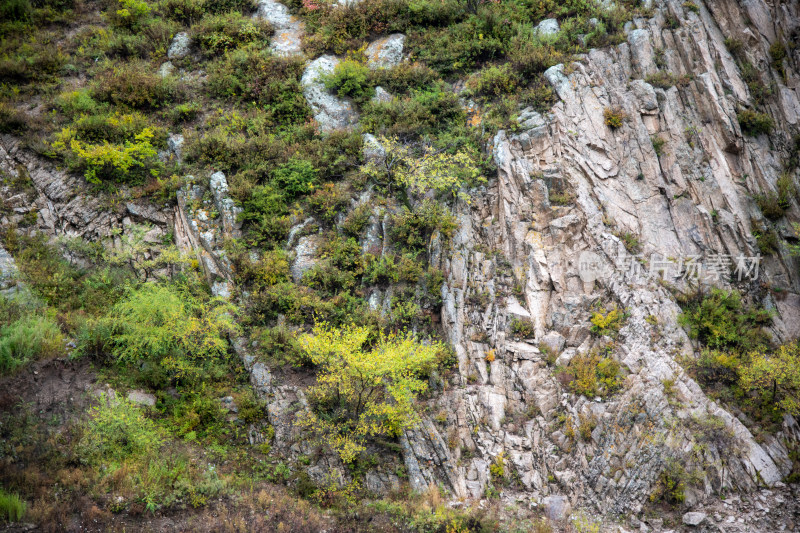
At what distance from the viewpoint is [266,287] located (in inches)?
543

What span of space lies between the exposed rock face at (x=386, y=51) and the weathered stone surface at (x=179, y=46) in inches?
323

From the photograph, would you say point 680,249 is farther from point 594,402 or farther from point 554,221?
point 594,402

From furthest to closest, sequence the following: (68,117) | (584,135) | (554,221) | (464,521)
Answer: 1. (68,117)
2. (584,135)
3. (554,221)
4. (464,521)

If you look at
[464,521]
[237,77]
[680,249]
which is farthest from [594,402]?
[237,77]

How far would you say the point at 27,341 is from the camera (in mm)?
11062

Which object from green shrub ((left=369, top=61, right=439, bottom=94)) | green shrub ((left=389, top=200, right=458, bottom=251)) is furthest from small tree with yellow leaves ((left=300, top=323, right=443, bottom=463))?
green shrub ((left=369, top=61, right=439, bottom=94))

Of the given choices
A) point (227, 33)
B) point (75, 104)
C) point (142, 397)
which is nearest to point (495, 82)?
point (227, 33)

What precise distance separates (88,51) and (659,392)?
84.0 ft

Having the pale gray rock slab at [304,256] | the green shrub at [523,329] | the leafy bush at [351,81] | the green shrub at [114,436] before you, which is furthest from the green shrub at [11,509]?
the leafy bush at [351,81]

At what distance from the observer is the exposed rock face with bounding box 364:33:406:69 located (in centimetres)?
1864

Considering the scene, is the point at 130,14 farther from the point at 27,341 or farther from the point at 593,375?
the point at 593,375

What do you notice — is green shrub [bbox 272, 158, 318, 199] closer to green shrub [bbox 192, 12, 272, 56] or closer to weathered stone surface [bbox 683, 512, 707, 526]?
green shrub [bbox 192, 12, 272, 56]

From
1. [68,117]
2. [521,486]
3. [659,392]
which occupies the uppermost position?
[68,117]

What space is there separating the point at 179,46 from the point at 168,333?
571 inches
